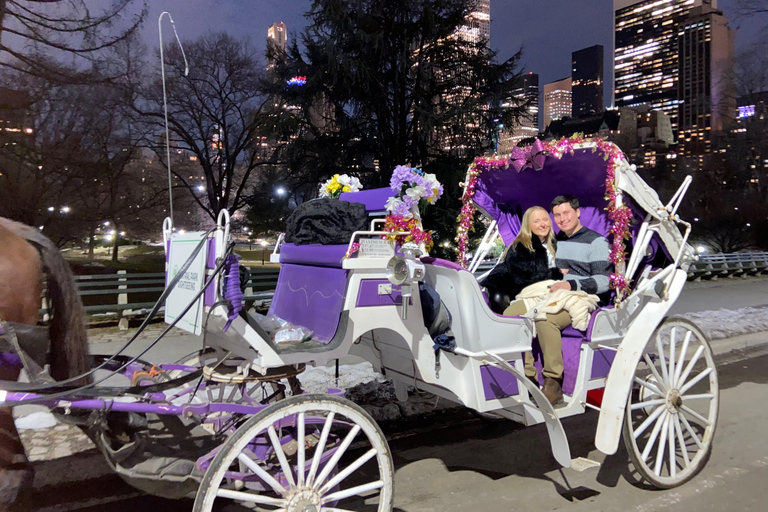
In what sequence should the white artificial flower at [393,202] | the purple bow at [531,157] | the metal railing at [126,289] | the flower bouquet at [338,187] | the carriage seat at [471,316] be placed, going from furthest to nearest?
the metal railing at [126,289]
the flower bouquet at [338,187]
the purple bow at [531,157]
the carriage seat at [471,316]
the white artificial flower at [393,202]

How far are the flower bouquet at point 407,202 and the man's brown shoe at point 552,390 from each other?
1.35 meters

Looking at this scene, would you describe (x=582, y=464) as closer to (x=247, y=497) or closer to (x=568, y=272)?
(x=568, y=272)

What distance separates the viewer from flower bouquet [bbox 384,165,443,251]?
300cm

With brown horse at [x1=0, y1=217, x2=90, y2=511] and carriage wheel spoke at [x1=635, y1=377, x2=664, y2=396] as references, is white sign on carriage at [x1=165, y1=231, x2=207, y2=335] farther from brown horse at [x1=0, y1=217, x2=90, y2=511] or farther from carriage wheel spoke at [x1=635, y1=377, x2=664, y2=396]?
carriage wheel spoke at [x1=635, y1=377, x2=664, y2=396]

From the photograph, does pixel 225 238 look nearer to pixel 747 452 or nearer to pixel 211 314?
pixel 211 314

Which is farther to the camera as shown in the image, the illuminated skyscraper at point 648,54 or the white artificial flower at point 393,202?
the illuminated skyscraper at point 648,54

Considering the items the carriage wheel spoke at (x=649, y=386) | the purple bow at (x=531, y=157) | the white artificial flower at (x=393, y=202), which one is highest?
the purple bow at (x=531, y=157)

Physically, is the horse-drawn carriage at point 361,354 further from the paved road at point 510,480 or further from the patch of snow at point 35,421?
the patch of snow at point 35,421

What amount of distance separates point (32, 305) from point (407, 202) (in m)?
2.13

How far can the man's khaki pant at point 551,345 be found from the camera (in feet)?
11.4

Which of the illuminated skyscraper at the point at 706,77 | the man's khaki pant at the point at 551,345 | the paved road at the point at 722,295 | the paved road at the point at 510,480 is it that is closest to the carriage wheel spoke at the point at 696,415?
the paved road at the point at 510,480

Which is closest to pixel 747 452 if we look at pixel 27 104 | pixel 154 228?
pixel 27 104

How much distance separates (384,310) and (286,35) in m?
13.2

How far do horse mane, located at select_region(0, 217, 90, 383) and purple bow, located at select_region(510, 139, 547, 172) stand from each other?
3.28 m
